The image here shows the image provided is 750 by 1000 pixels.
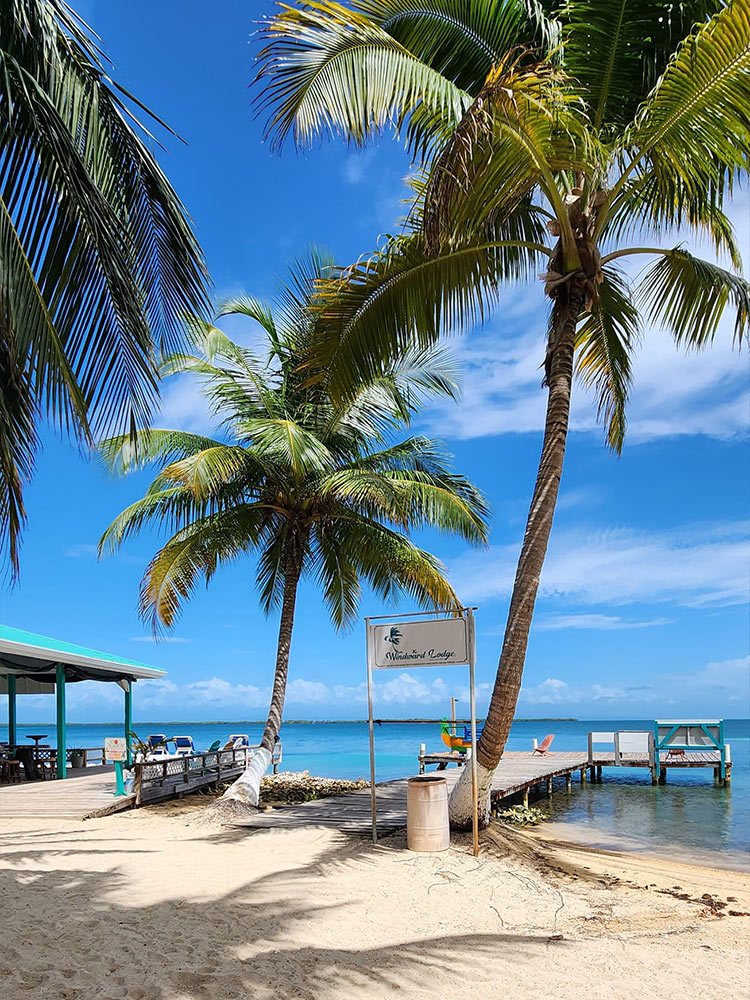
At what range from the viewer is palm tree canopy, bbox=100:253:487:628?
1462cm

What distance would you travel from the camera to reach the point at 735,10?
7.28 meters

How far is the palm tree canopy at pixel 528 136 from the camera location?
8117mm

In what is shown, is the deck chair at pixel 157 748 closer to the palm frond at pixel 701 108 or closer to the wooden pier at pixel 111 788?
the wooden pier at pixel 111 788

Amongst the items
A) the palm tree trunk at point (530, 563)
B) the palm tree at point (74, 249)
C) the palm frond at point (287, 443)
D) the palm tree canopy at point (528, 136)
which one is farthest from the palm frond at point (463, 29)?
the palm frond at point (287, 443)

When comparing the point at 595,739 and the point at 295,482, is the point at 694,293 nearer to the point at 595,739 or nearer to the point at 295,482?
the point at 295,482

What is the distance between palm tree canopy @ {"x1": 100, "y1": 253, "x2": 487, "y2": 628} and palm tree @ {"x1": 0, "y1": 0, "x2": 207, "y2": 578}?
7.76 m

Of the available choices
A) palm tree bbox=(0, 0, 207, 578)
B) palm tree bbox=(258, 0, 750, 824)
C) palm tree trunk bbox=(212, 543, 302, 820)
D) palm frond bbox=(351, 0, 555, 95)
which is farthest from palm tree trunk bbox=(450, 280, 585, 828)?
palm tree bbox=(0, 0, 207, 578)

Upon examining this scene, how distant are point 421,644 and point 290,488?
5931 mm

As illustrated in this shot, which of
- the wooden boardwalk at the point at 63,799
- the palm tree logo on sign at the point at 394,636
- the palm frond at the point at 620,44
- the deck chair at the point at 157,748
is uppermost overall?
the palm frond at the point at 620,44

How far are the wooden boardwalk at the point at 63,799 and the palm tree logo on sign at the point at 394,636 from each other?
593 centimetres

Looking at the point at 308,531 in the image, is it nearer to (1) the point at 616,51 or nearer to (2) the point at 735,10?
(1) the point at 616,51

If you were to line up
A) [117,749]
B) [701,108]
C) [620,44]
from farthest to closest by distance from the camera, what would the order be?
[117,749]
[620,44]
[701,108]

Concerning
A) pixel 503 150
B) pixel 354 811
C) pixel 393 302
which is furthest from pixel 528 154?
pixel 354 811

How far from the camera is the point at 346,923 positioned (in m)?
6.55
